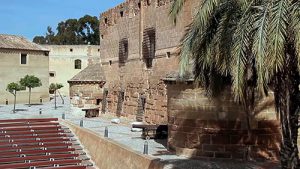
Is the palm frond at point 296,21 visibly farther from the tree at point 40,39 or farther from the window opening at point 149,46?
the tree at point 40,39

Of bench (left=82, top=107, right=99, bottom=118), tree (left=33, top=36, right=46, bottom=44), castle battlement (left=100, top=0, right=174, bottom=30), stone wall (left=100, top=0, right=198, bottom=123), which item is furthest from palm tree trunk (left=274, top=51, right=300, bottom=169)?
tree (left=33, top=36, right=46, bottom=44)

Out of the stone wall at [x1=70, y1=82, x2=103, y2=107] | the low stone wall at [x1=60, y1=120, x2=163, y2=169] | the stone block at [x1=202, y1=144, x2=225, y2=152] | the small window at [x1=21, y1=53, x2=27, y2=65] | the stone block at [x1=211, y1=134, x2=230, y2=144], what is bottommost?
the low stone wall at [x1=60, y1=120, x2=163, y2=169]

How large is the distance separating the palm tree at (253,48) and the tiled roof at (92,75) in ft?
59.8

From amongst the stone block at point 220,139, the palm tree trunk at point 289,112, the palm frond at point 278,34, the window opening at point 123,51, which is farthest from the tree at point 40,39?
the palm frond at point 278,34

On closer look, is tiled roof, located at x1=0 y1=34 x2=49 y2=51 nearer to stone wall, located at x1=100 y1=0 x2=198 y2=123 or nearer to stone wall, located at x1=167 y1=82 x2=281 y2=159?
stone wall, located at x1=100 y1=0 x2=198 y2=123

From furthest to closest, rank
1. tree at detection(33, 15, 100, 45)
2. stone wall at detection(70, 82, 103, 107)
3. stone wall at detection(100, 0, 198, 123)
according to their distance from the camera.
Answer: tree at detection(33, 15, 100, 45)
stone wall at detection(70, 82, 103, 107)
stone wall at detection(100, 0, 198, 123)

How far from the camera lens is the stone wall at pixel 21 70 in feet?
118

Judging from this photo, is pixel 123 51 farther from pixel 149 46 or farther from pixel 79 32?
pixel 79 32

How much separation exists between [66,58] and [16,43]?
10474mm

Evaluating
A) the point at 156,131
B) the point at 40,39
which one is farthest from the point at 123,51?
the point at 40,39

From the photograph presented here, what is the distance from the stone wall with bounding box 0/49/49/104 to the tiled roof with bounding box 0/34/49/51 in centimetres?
37

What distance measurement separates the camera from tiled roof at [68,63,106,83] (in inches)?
1040

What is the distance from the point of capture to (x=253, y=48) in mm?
6676

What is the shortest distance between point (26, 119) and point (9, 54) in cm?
1699
